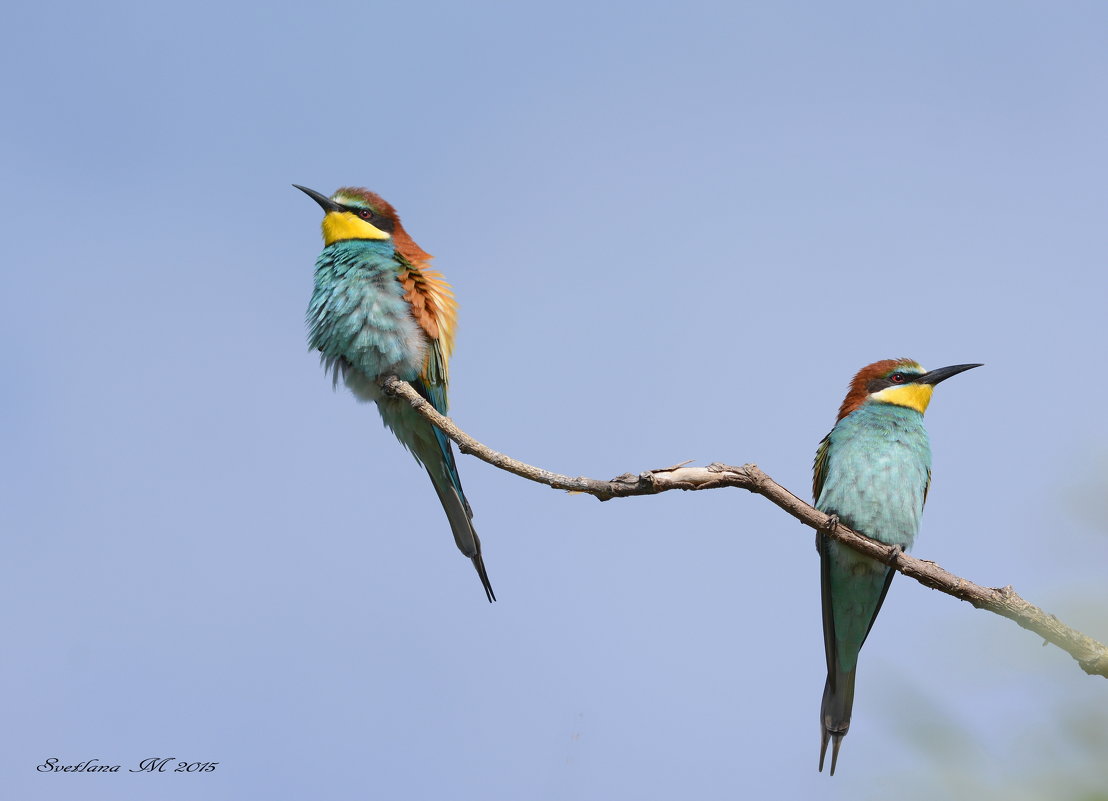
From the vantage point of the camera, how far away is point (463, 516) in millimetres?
4711

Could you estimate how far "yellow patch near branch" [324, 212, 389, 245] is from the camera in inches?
205

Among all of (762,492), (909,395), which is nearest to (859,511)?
(909,395)

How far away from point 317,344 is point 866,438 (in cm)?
246

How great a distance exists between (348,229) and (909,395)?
9.26 ft

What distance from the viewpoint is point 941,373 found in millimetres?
4973

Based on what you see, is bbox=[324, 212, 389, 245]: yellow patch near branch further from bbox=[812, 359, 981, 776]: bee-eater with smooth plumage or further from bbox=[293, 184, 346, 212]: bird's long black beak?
bbox=[812, 359, 981, 776]: bee-eater with smooth plumage

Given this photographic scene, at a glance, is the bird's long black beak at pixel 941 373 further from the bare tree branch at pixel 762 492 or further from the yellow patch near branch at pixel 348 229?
the yellow patch near branch at pixel 348 229

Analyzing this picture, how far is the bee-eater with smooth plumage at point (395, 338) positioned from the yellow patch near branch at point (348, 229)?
0.23 meters

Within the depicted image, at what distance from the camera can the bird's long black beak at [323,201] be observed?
5312 millimetres

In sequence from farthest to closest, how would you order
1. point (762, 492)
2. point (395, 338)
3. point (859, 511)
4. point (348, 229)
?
point (348, 229)
point (395, 338)
point (859, 511)
point (762, 492)

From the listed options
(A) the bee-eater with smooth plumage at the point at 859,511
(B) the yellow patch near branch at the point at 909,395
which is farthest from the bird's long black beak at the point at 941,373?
(A) the bee-eater with smooth plumage at the point at 859,511

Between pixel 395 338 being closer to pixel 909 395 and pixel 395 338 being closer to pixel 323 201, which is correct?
pixel 323 201

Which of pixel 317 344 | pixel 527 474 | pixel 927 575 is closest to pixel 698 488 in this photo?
pixel 527 474

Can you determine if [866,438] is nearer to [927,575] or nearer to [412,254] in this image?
[927,575]
